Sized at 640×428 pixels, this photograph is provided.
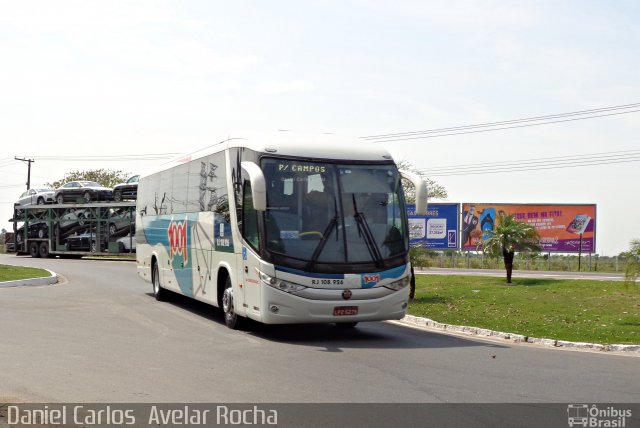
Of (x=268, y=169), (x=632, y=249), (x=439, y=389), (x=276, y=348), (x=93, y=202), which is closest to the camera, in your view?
(x=439, y=389)

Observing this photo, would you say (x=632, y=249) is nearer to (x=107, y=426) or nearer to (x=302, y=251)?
(x=302, y=251)

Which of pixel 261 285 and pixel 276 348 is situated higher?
pixel 261 285

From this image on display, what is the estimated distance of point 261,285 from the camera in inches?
502

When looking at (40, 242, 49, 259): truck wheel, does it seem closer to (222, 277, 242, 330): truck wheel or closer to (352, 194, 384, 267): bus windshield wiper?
(222, 277, 242, 330): truck wheel

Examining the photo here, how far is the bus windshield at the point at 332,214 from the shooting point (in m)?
12.8

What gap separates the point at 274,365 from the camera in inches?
414

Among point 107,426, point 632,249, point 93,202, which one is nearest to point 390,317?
point 632,249

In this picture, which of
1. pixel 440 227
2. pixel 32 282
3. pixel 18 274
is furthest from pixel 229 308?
pixel 440 227

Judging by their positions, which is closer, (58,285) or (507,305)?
(507,305)

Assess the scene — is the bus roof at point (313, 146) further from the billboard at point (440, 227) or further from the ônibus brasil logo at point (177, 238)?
the billboard at point (440, 227)

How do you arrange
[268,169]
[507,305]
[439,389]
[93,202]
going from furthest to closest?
[93,202], [507,305], [268,169], [439,389]

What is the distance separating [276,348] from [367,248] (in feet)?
7.50

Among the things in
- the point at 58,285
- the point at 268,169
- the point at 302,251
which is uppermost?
the point at 268,169

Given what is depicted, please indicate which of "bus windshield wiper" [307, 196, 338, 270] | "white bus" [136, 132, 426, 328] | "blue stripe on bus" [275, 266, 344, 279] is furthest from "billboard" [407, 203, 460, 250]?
"blue stripe on bus" [275, 266, 344, 279]
